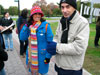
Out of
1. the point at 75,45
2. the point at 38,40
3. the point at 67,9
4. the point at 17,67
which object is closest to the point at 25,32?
the point at 38,40

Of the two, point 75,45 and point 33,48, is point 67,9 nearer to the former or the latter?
point 75,45

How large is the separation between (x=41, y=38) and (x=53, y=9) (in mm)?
68487

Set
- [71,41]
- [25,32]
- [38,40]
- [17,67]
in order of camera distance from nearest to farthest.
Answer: [71,41] → [38,40] → [25,32] → [17,67]

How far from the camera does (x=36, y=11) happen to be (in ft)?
8.70

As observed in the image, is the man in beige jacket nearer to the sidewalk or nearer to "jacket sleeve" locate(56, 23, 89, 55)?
"jacket sleeve" locate(56, 23, 89, 55)

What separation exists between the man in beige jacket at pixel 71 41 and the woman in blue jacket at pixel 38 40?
94 centimetres

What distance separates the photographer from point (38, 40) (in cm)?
266

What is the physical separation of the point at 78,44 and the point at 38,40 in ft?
4.30

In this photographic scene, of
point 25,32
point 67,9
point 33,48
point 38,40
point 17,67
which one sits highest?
point 67,9

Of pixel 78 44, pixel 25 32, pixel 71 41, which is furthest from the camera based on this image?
pixel 25 32

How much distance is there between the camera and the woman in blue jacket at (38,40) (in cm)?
264

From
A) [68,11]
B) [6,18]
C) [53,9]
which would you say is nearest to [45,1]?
[53,9]

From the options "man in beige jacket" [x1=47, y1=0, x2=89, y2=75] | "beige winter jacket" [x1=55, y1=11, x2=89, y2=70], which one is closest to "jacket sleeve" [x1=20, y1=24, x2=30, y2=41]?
"man in beige jacket" [x1=47, y1=0, x2=89, y2=75]

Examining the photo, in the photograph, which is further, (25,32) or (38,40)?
(25,32)
